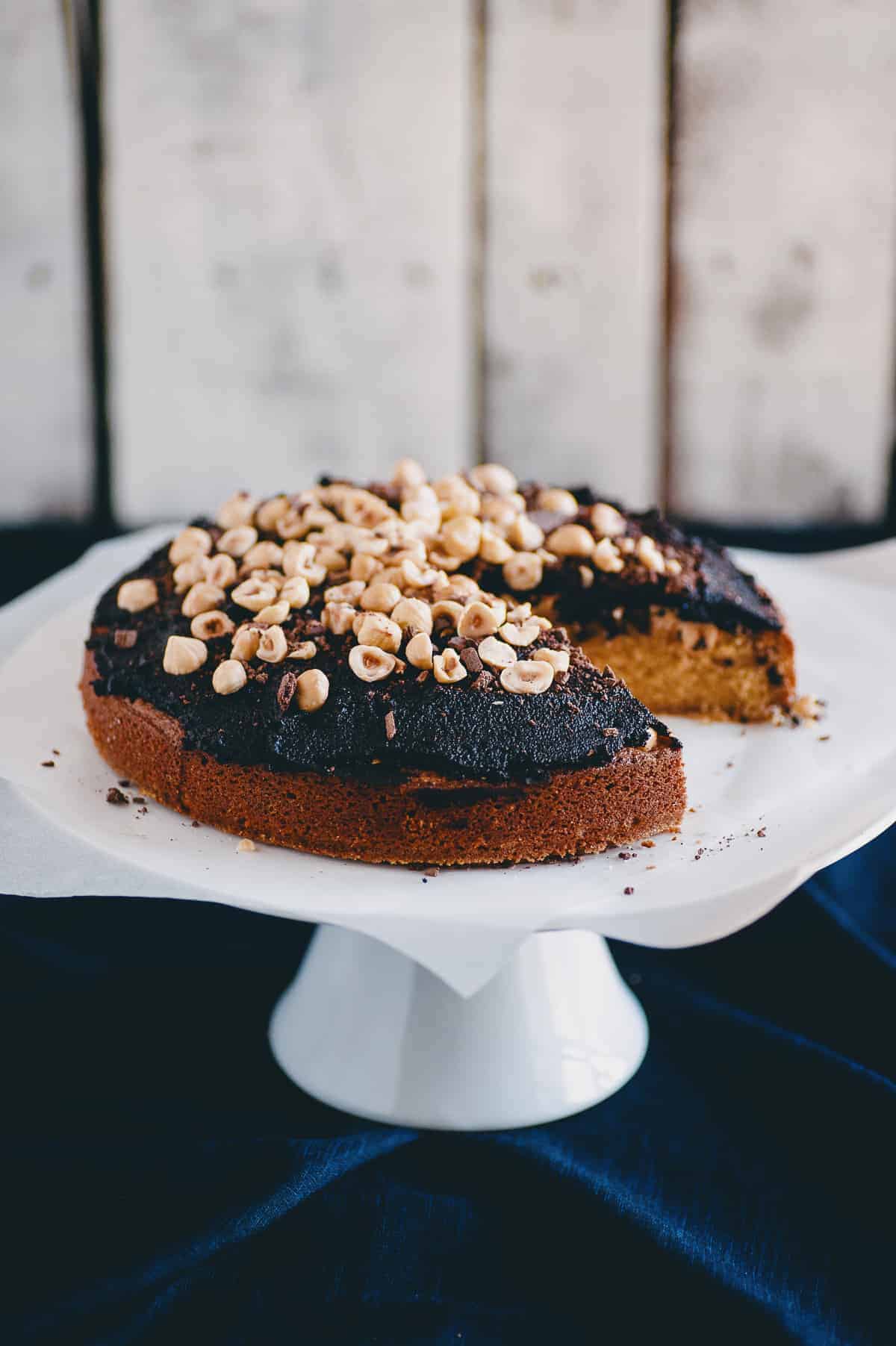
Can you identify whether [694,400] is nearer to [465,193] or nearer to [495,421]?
[495,421]

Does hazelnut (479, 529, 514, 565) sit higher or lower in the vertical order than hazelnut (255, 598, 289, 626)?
higher

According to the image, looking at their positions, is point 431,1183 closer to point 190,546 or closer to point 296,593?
point 296,593

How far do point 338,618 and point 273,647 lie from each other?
10 centimetres

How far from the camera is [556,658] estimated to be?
6.00 feet

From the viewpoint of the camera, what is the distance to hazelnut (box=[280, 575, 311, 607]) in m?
1.96

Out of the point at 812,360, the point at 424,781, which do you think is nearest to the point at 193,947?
the point at 424,781

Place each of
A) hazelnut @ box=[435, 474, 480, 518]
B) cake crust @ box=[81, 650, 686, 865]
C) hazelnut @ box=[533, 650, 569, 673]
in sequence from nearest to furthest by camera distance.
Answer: cake crust @ box=[81, 650, 686, 865], hazelnut @ box=[533, 650, 569, 673], hazelnut @ box=[435, 474, 480, 518]

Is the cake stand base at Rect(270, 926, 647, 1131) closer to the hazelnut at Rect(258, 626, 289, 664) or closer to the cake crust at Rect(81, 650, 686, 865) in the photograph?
the cake crust at Rect(81, 650, 686, 865)

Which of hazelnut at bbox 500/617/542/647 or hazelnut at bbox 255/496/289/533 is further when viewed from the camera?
hazelnut at bbox 255/496/289/533

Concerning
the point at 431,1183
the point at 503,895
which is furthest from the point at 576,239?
the point at 431,1183

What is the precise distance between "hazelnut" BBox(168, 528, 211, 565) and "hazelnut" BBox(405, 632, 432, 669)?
1.72ft

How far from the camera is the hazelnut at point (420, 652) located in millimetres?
1780

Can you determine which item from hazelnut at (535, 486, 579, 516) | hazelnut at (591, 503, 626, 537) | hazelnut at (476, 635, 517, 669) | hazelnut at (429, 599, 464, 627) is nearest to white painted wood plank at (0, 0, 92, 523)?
hazelnut at (535, 486, 579, 516)

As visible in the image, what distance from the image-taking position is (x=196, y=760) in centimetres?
181
